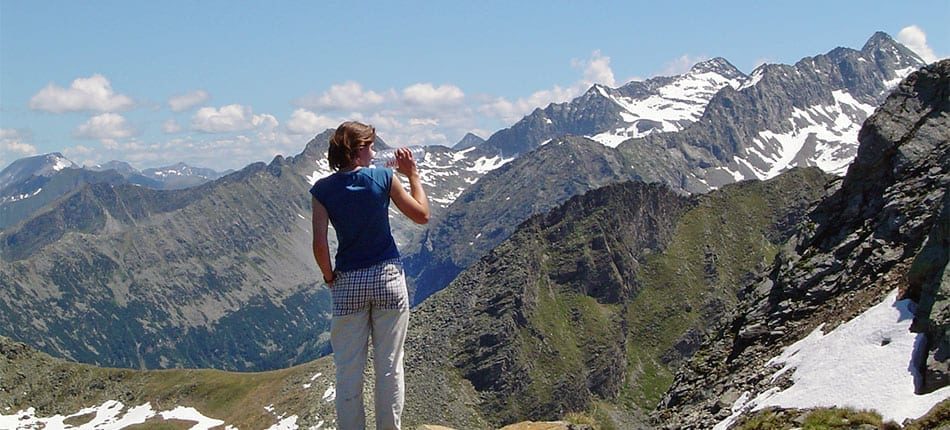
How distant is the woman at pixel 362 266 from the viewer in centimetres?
1316

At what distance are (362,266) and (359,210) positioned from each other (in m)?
0.95

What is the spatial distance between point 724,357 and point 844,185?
514 inches

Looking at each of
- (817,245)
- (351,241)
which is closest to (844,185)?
(817,245)

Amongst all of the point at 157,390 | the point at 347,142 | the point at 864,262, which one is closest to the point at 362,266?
the point at 347,142

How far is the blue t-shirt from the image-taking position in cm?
1316

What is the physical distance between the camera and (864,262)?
31016 mm

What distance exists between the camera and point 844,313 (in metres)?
27.3

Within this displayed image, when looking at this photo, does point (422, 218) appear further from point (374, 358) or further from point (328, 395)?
point (328, 395)

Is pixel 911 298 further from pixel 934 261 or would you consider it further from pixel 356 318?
pixel 356 318

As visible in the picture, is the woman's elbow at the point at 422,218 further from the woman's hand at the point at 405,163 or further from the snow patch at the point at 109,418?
the snow patch at the point at 109,418

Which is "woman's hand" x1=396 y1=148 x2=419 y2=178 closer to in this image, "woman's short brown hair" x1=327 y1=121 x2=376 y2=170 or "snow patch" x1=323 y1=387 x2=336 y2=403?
"woman's short brown hair" x1=327 y1=121 x2=376 y2=170

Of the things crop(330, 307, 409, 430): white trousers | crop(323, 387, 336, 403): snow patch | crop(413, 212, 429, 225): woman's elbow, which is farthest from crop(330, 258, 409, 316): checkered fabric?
crop(323, 387, 336, 403): snow patch

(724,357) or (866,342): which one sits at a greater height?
(866,342)

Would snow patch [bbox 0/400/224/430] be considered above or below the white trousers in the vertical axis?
below
